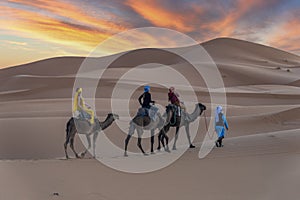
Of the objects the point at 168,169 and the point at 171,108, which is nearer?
the point at 168,169

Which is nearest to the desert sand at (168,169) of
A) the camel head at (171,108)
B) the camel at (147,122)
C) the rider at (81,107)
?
the camel at (147,122)

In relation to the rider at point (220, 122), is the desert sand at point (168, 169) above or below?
below

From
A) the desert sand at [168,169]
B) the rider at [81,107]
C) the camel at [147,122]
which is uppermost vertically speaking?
the rider at [81,107]

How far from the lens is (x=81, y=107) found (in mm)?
11039

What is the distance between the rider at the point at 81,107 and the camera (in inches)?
427

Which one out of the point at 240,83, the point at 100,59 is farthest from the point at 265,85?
the point at 100,59

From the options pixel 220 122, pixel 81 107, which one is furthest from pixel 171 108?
pixel 81 107

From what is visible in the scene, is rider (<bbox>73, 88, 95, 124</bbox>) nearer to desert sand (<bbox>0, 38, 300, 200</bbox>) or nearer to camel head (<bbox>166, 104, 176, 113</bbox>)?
desert sand (<bbox>0, 38, 300, 200</bbox>)

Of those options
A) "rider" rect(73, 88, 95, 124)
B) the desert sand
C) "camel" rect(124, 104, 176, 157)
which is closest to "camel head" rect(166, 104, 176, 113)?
"camel" rect(124, 104, 176, 157)

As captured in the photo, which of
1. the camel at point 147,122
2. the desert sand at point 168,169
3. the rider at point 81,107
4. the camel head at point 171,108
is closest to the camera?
the desert sand at point 168,169

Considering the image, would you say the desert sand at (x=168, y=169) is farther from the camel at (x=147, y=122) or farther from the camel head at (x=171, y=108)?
the camel head at (x=171, y=108)

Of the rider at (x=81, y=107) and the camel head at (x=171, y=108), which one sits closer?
the rider at (x=81, y=107)

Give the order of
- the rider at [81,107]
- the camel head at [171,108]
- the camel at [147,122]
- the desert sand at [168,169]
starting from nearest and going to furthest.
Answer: the desert sand at [168,169], the rider at [81,107], the camel at [147,122], the camel head at [171,108]

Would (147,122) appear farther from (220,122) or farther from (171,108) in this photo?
(220,122)
